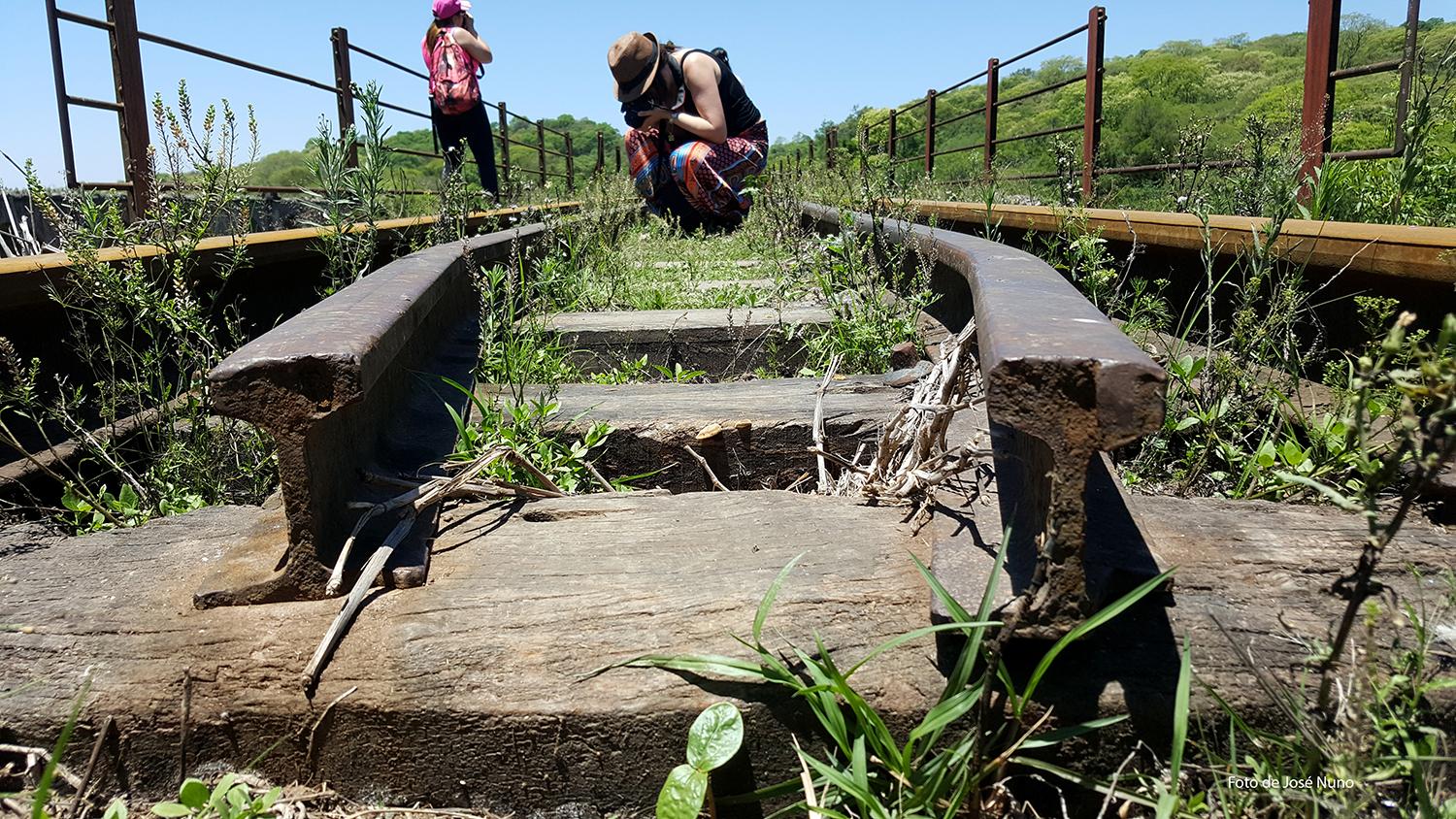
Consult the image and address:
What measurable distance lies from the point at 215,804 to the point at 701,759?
2.18ft

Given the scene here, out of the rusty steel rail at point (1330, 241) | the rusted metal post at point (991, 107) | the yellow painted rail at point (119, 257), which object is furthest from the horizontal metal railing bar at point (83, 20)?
the rusted metal post at point (991, 107)

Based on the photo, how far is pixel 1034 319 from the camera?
144 centimetres

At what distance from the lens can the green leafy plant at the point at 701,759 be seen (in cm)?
129

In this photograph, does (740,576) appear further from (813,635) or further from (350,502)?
(350,502)

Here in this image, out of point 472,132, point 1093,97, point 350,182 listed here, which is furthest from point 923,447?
point 472,132

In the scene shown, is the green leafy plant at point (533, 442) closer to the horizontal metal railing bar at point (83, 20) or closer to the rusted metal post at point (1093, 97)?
the horizontal metal railing bar at point (83, 20)

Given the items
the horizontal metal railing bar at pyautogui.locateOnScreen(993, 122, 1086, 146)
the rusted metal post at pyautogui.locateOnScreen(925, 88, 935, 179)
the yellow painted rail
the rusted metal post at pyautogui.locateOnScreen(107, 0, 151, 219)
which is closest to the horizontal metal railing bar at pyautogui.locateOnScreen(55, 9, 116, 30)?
the rusted metal post at pyautogui.locateOnScreen(107, 0, 151, 219)

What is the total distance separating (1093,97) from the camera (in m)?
7.34


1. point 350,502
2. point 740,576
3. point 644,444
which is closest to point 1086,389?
point 740,576

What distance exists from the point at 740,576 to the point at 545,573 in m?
0.31

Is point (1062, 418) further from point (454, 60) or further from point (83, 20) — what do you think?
point (454, 60)

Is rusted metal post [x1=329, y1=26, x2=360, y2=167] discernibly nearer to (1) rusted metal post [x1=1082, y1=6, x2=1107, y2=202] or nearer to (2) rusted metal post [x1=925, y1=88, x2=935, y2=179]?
(1) rusted metal post [x1=1082, y1=6, x2=1107, y2=202]

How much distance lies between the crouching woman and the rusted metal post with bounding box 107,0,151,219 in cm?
376

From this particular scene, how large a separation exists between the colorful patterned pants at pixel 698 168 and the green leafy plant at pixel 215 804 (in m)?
7.45
